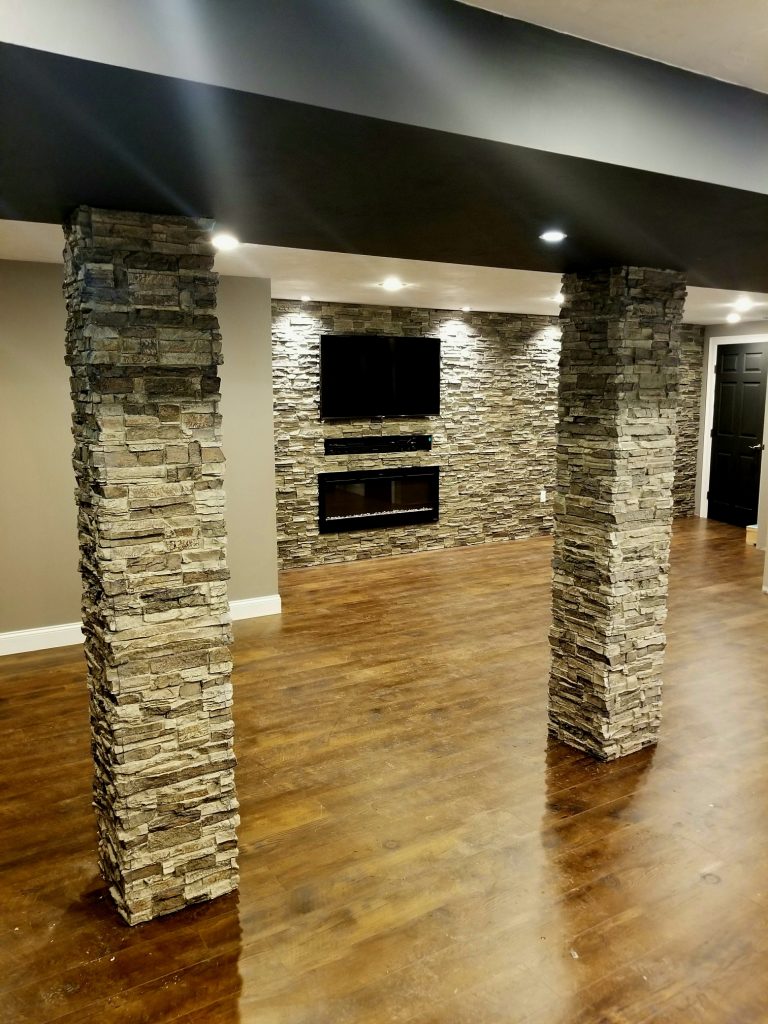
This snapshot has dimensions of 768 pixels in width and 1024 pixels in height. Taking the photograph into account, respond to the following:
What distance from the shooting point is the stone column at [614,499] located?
3.48 m

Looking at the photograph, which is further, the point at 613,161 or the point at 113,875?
the point at 113,875

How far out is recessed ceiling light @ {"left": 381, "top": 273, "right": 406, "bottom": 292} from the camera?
18.3 feet

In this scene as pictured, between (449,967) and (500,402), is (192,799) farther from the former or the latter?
(500,402)

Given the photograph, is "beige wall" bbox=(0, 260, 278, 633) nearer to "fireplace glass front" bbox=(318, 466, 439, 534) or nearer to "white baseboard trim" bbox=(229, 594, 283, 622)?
"white baseboard trim" bbox=(229, 594, 283, 622)

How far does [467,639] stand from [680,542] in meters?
4.13

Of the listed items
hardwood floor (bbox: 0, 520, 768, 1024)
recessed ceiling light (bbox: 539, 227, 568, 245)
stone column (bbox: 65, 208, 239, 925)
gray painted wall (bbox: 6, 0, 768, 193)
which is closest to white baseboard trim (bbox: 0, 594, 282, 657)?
hardwood floor (bbox: 0, 520, 768, 1024)

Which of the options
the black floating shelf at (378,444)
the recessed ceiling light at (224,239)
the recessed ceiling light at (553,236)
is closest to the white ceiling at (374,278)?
the recessed ceiling light at (224,239)

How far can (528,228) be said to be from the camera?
2.67 metres

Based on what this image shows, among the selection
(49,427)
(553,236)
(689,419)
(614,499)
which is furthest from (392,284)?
(689,419)

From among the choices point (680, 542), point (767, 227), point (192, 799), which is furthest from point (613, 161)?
point (680, 542)

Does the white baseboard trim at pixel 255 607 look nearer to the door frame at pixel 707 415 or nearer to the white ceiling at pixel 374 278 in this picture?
the white ceiling at pixel 374 278

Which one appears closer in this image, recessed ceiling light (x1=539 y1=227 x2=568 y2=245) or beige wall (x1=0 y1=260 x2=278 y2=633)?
recessed ceiling light (x1=539 y1=227 x2=568 y2=245)

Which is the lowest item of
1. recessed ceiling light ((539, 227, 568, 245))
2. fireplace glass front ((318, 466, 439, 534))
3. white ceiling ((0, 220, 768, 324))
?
fireplace glass front ((318, 466, 439, 534))

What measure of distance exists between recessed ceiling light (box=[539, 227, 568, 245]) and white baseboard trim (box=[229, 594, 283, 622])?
12.6ft
